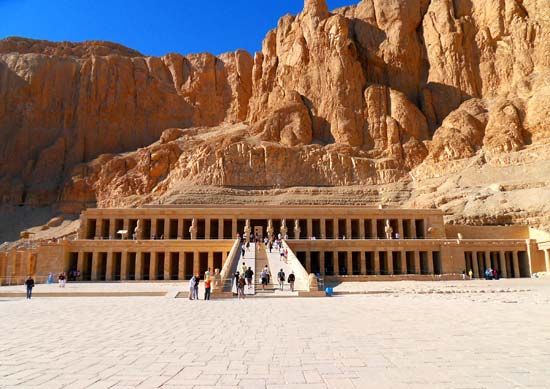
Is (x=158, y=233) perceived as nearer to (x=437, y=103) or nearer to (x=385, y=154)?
(x=385, y=154)

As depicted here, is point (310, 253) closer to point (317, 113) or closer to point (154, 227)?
point (154, 227)

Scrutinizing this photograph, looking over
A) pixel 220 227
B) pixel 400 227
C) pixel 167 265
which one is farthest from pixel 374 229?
pixel 167 265

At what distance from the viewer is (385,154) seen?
245ft

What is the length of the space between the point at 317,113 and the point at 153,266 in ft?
153

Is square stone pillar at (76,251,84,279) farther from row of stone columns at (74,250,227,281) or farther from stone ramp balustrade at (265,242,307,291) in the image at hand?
stone ramp balustrade at (265,242,307,291)

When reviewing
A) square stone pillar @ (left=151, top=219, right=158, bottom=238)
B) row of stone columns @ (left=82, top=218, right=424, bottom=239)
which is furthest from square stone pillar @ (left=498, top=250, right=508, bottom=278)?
square stone pillar @ (left=151, top=219, right=158, bottom=238)

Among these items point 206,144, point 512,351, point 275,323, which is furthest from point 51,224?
point 512,351

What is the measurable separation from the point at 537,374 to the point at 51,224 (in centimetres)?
7966

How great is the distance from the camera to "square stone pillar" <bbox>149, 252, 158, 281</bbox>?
43.3 meters

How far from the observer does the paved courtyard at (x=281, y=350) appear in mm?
6695

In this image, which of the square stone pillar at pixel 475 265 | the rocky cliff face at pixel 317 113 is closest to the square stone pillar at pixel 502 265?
the square stone pillar at pixel 475 265

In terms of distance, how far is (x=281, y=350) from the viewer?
8.78 meters

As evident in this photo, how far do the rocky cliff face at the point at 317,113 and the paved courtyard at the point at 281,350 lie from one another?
1729 inches

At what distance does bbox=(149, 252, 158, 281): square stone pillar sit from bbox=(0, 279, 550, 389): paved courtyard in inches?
1142
